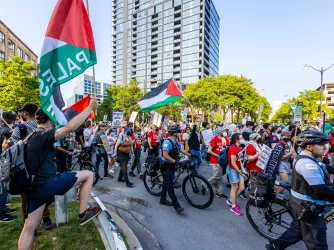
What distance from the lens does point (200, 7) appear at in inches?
3051

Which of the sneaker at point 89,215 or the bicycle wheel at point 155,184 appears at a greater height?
the sneaker at point 89,215

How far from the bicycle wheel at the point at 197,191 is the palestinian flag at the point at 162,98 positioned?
4057 mm

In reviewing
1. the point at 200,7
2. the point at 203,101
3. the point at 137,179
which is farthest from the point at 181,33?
the point at 137,179

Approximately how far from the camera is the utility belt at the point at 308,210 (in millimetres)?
2617

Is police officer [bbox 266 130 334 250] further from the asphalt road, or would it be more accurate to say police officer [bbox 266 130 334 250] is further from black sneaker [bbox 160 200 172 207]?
black sneaker [bbox 160 200 172 207]

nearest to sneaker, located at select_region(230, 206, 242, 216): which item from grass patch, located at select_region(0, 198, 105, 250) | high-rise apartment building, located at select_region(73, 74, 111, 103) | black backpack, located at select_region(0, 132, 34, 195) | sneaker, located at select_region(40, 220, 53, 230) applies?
grass patch, located at select_region(0, 198, 105, 250)

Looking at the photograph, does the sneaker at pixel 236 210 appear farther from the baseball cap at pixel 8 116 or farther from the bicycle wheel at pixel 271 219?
the baseball cap at pixel 8 116

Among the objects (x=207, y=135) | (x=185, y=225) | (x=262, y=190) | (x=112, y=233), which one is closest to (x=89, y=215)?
(x=112, y=233)

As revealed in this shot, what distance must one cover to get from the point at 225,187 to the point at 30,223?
5.64 metres

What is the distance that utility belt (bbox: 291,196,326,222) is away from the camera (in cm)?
262

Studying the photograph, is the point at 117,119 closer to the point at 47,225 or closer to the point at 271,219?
the point at 47,225

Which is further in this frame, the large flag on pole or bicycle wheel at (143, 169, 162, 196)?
bicycle wheel at (143, 169, 162, 196)

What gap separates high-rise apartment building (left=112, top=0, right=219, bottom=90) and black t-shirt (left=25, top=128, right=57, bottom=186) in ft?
252

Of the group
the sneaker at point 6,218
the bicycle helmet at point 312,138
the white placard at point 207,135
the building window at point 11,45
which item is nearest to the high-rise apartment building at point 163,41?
the building window at point 11,45
